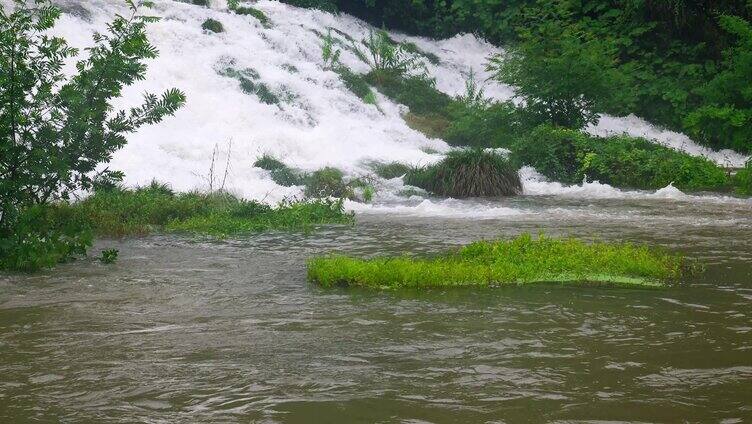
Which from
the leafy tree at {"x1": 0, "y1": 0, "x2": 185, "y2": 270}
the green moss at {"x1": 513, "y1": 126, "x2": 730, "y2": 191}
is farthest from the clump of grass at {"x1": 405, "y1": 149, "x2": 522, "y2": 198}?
the leafy tree at {"x1": 0, "y1": 0, "x2": 185, "y2": 270}

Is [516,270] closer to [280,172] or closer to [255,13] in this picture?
[280,172]

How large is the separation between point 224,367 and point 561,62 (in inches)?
693

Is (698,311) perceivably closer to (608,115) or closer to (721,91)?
(721,91)

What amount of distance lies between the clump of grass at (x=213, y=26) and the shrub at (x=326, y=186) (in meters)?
8.91

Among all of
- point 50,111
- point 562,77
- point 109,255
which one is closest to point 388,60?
point 562,77

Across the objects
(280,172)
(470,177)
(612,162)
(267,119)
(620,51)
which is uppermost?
(620,51)

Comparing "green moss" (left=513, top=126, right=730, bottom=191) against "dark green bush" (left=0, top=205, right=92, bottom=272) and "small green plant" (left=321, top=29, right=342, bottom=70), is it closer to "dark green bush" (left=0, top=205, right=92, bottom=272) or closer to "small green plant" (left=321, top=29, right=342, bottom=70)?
"small green plant" (left=321, top=29, right=342, bottom=70)

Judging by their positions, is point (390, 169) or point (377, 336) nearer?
point (377, 336)

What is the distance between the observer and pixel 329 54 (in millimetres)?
27250

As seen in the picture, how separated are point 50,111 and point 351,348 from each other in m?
5.96

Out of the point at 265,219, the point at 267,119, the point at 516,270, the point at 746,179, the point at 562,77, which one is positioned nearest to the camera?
the point at 516,270

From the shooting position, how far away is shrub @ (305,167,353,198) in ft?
59.7

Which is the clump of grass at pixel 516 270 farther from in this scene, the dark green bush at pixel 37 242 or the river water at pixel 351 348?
the dark green bush at pixel 37 242

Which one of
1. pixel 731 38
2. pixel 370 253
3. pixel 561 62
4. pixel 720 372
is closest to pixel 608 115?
pixel 731 38
